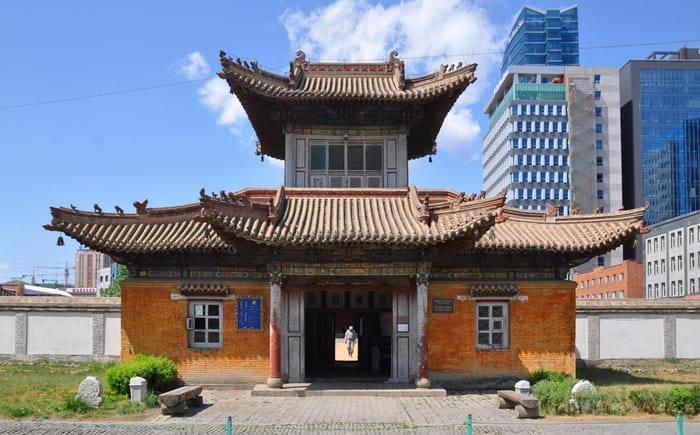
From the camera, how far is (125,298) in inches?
762

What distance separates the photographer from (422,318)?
17938 mm

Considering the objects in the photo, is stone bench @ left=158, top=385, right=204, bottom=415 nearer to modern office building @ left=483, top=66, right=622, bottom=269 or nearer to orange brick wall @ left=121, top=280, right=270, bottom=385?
orange brick wall @ left=121, top=280, right=270, bottom=385

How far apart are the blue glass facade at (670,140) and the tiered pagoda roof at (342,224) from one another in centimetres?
9260

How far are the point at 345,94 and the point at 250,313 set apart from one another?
22.9 feet

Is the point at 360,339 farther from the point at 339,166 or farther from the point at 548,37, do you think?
the point at 548,37

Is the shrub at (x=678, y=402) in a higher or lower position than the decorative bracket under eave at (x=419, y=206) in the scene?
lower

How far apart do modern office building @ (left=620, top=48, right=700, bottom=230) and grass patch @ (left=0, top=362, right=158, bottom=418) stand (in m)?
97.4

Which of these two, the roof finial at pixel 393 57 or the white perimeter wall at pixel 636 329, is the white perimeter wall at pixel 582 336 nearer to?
the white perimeter wall at pixel 636 329

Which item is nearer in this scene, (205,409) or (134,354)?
(205,409)

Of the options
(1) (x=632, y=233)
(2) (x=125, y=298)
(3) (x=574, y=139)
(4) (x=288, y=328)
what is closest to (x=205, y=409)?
(4) (x=288, y=328)

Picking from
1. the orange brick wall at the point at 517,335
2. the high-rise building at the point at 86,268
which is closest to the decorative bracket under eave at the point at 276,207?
the orange brick wall at the point at 517,335

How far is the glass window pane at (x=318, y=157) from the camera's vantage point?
2166cm

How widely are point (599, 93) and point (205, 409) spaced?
104 metres

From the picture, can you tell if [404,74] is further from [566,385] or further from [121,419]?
[121,419]
